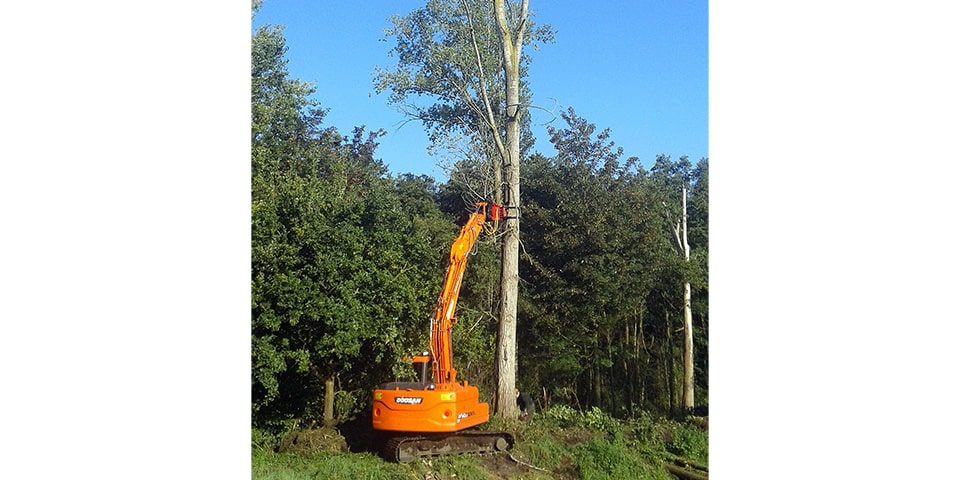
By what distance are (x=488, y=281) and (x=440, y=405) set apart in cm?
79

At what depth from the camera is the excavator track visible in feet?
17.8

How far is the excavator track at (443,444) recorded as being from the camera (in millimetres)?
5438

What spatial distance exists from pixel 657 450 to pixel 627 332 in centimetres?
69

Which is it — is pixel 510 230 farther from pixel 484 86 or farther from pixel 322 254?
pixel 322 254

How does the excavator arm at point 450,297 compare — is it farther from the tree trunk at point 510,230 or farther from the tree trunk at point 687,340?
the tree trunk at point 687,340

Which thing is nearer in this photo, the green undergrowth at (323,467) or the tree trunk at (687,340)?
the green undergrowth at (323,467)

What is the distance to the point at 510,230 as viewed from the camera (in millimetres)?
5738

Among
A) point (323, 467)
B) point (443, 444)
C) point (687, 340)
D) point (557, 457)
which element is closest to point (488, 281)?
point (443, 444)
